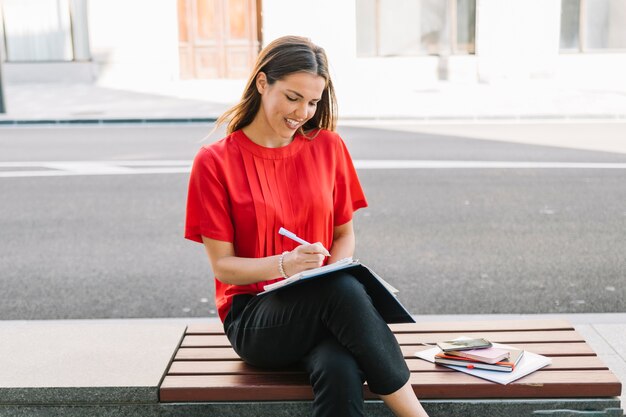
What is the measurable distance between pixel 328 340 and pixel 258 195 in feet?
2.03

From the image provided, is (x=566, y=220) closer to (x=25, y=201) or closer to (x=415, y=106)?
(x=25, y=201)

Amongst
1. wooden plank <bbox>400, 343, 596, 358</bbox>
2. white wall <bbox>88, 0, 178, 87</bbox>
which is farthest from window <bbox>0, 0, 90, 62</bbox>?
wooden plank <bbox>400, 343, 596, 358</bbox>

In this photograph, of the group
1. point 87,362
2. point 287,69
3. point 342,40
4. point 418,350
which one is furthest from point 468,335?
point 342,40

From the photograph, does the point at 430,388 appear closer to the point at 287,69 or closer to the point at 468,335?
the point at 468,335

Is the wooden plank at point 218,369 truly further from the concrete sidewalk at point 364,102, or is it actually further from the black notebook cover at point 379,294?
the concrete sidewalk at point 364,102

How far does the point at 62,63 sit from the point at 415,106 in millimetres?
11187

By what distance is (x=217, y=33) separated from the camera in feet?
78.0

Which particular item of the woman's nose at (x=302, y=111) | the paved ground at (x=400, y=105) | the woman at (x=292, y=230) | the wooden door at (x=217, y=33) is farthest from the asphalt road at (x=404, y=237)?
the wooden door at (x=217, y=33)

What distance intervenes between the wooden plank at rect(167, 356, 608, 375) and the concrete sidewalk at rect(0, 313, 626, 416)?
0.09m

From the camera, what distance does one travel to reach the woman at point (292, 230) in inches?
A: 112

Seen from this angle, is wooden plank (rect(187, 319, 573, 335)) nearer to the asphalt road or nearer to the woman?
the woman

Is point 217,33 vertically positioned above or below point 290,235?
above

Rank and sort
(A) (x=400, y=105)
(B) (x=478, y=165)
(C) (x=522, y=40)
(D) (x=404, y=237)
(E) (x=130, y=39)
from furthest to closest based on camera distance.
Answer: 1. (E) (x=130, y=39)
2. (C) (x=522, y=40)
3. (A) (x=400, y=105)
4. (B) (x=478, y=165)
5. (D) (x=404, y=237)

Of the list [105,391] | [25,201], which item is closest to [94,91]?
[25,201]
